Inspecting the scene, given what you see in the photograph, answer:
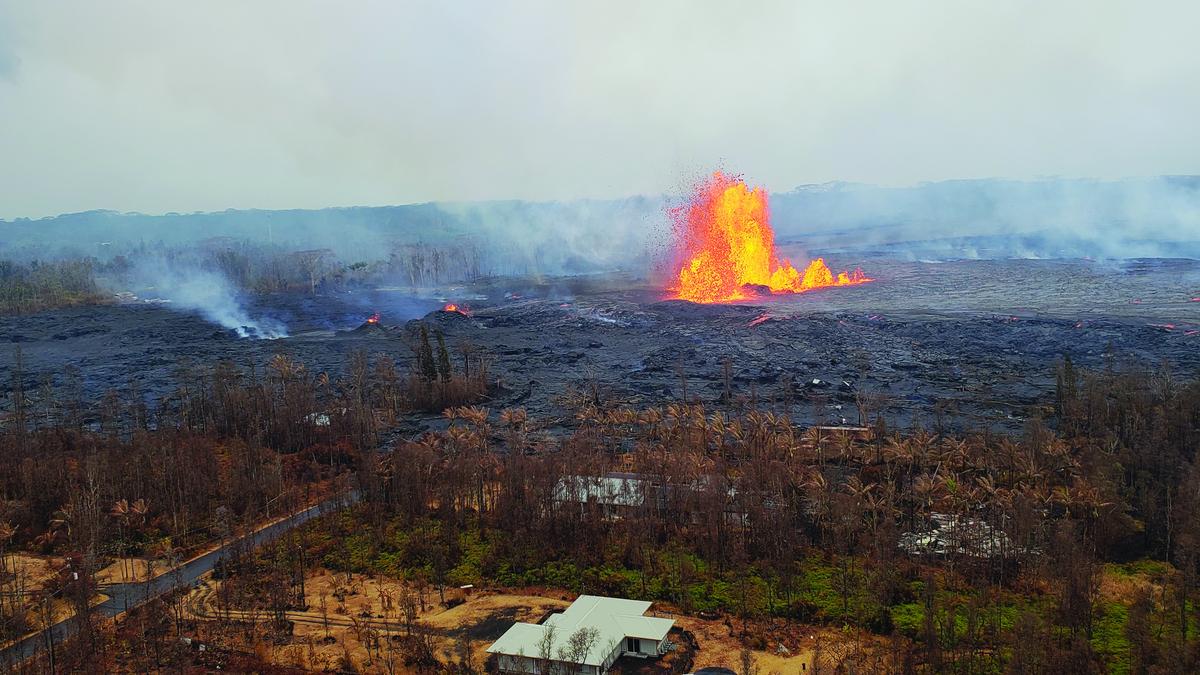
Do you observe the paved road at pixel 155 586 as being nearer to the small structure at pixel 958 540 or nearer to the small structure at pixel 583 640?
the small structure at pixel 583 640

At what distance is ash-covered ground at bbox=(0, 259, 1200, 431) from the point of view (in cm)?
6359

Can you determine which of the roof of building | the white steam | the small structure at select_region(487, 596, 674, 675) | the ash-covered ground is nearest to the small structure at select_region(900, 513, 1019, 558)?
the small structure at select_region(487, 596, 674, 675)

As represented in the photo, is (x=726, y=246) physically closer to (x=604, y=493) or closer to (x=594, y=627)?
A: (x=604, y=493)

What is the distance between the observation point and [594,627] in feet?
97.2

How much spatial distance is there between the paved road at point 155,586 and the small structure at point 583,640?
1444 cm

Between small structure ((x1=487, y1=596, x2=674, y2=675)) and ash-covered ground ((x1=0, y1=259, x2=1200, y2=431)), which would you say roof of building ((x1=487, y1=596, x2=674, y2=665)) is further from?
ash-covered ground ((x1=0, y1=259, x2=1200, y2=431))

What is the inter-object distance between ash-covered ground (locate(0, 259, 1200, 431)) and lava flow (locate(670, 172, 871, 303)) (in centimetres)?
546

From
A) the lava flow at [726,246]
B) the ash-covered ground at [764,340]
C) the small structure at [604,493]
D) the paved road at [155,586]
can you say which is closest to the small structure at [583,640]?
the small structure at [604,493]

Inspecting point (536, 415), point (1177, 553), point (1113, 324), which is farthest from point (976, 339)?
point (1177, 553)

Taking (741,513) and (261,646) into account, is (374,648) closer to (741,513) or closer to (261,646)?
(261,646)

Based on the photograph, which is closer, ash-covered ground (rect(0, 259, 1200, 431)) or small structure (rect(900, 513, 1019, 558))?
small structure (rect(900, 513, 1019, 558))

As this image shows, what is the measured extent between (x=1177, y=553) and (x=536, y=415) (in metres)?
38.2

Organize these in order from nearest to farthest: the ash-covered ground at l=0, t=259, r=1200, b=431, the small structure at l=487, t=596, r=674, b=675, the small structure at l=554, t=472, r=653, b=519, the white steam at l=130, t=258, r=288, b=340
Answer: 1. the small structure at l=487, t=596, r=674, b=675
2. the small structure at l=554, t=472, r=653, b=519
3. the ash-covered ground at l=0, t=259, r=1200, b=431
4. the white steam at l=130, t=258, r=288, b=340

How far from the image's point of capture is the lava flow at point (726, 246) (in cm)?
10744
